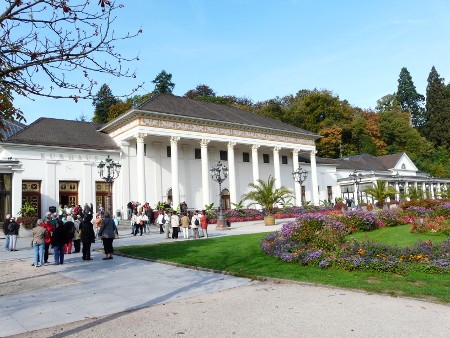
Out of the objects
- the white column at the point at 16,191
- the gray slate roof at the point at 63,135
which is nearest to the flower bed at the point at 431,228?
the white column at the point at 16,191

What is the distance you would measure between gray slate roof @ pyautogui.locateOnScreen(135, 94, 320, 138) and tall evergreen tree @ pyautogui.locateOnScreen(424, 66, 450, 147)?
41466 mm

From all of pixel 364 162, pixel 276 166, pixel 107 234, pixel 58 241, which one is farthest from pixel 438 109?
pixel 58 241

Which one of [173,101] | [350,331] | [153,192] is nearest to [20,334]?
[350,331]

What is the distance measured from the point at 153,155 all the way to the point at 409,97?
7765 cm

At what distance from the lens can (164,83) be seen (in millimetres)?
74500

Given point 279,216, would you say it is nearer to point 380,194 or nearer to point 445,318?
point 380,194

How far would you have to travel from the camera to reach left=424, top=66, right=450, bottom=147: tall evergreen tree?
79438mm

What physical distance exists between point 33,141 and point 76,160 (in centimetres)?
398

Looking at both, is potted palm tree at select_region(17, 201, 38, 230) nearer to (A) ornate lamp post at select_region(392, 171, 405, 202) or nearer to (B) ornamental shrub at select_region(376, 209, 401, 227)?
(B) ornamental shrub at select_region(376, 209, 401, 227)

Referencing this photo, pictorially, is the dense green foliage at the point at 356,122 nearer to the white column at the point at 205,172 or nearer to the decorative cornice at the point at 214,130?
the decorative cornice at the point at 214,130

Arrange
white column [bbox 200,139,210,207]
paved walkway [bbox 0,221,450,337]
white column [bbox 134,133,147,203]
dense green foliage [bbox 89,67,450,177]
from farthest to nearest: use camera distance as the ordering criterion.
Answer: dense green foliage [bbox 89,67,450,177] < white column [bbox 200,139,210,207] < white column [bbox 134,133,147,203] < paved walkway [bbox 0,221,450,337]

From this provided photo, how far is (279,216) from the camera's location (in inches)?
1444

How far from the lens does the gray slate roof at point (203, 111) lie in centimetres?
4028

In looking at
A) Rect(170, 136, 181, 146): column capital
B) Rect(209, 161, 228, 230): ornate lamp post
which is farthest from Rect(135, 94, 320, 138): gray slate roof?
Rect(209, 161, 228, 230): ornate lamp post
